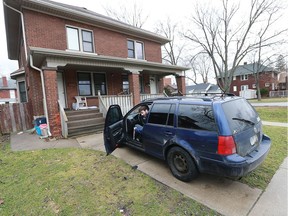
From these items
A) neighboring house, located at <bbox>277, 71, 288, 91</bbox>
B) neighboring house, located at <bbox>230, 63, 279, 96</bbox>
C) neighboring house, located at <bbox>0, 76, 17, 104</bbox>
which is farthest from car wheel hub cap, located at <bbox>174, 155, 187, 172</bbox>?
neighboring house, located at <bbox>277, 71, 288, 91</bbox>

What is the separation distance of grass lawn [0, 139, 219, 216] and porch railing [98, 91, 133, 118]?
13.3 ft

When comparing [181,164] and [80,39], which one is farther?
[80,39]

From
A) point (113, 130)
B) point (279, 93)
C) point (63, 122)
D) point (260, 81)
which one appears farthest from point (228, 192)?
point (260, 81)

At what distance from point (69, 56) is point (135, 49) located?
22.6 ft

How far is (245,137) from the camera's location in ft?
9.23

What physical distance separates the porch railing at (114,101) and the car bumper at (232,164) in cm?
613

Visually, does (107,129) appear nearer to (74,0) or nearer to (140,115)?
(140,115)

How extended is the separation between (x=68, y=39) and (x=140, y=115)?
25.6 feet

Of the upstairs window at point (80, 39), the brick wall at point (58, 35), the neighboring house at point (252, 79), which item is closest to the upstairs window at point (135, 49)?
the brick wall at point (58, 35)

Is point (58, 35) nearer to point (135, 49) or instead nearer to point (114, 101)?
point (114, 101)

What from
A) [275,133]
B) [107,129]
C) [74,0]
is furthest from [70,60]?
[74,0]

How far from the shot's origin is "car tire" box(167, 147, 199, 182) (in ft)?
9.97

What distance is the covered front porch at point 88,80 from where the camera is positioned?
6.57m

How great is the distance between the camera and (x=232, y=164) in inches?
98.9
